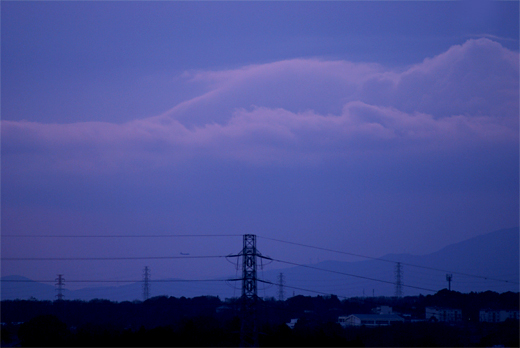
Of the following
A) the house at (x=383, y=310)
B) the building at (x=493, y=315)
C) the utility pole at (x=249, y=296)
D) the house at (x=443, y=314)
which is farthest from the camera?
the house at (x=383, y=310)

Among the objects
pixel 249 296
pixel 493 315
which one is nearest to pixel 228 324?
pixel 249 296

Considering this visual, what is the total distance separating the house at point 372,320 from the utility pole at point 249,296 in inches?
721

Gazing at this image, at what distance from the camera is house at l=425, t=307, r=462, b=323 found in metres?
44.9

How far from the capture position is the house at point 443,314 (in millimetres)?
44875

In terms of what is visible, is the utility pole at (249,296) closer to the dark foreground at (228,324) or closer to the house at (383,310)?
the dark foreground at (228,324)

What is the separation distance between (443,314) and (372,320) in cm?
632

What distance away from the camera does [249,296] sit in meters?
26.5

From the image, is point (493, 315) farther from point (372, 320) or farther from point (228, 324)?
point (228, 324)

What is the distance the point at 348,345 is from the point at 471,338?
11.7 m

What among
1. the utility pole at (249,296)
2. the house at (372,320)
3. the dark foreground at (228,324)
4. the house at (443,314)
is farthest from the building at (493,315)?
the utility pole at (249,296)

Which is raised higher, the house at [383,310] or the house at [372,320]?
the house at [383,310]

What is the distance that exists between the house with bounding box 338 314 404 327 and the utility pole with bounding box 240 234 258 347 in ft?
60.0

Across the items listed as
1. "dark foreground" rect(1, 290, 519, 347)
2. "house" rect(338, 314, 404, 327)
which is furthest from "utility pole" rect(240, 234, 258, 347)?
"house" rect(338, 314, 404, 327)

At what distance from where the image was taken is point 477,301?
157 ft
